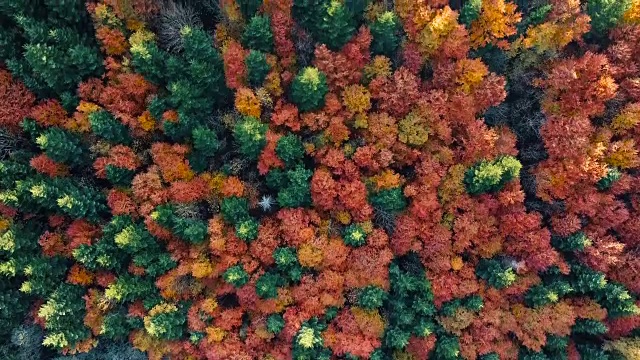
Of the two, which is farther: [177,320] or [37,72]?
[177,320]

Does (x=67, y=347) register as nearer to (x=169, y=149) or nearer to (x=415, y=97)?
(x=169, y=149)

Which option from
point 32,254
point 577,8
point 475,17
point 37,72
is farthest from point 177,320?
point 577,8

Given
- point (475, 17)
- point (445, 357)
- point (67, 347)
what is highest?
point (475, 17)

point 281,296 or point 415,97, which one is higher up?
point 415,97

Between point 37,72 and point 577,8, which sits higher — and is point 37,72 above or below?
below

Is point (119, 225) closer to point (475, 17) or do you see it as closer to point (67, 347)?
point (67, 347)

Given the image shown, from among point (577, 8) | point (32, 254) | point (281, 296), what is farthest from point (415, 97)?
point (32, 254)
